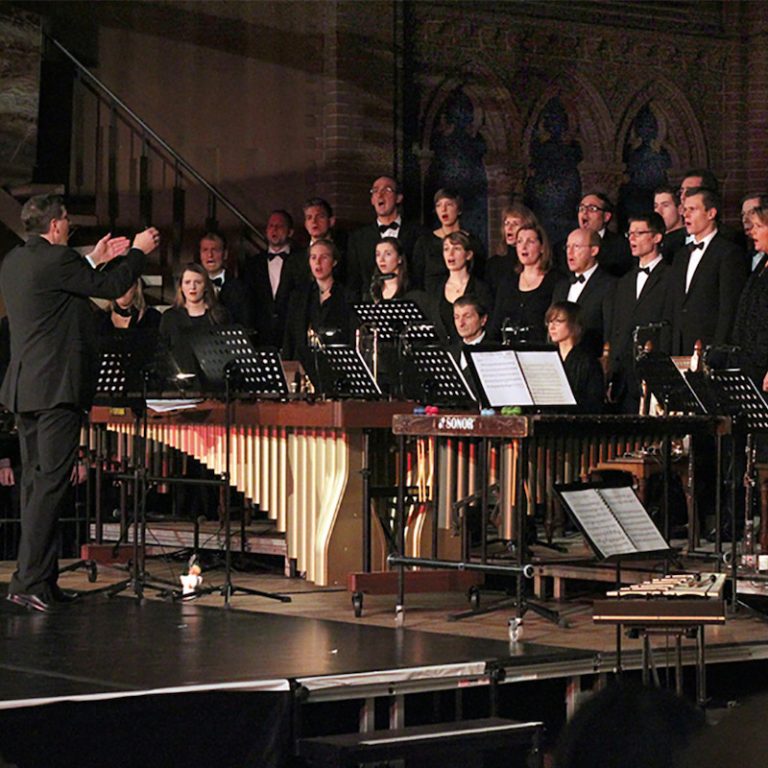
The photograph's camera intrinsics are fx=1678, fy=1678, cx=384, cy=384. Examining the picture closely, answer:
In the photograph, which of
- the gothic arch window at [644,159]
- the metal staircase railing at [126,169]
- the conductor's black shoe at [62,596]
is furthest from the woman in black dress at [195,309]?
the gothic arch window at [644,159]

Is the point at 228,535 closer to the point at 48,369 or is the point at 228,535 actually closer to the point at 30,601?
the point at 30,601

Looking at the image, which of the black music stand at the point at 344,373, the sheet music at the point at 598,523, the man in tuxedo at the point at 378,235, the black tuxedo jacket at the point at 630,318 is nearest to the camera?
the sheet music at the point at 598,523

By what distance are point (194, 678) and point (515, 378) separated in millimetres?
1881

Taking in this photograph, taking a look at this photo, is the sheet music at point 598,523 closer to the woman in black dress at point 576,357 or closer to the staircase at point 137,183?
the woman in black dress at point 576,357

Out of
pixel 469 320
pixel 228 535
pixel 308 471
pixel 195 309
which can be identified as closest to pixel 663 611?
pixel 228 535

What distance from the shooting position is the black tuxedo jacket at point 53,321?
684 cm

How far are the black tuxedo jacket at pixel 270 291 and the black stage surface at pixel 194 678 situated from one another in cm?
417

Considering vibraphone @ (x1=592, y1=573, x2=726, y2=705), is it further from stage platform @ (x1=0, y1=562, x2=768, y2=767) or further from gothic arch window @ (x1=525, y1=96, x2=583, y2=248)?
gothic arch window @ (x1=525, y1=96, x2=583, y2=248)

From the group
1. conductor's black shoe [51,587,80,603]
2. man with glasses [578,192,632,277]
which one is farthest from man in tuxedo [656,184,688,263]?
conductor's black shoe [51,587,80,603]

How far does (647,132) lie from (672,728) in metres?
13.1

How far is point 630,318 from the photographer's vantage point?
835 centimetres

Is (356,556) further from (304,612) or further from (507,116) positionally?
(507,116)

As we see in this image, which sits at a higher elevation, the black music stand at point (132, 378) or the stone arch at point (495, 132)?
the stone arch at point (495, 132)

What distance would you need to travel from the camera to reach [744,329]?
7730mm
